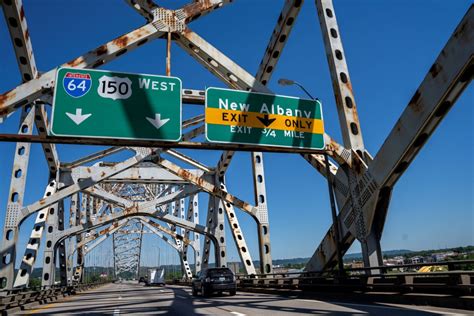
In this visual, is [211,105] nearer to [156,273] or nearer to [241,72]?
[241,72]

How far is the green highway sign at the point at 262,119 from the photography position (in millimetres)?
12406

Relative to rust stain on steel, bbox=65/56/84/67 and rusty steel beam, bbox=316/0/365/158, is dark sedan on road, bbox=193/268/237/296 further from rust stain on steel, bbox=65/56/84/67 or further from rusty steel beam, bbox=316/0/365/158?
rust stain on steel, bbox=65/56/84/67

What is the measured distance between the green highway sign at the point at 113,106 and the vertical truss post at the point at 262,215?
13.0 meters

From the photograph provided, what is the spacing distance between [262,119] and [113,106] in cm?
472

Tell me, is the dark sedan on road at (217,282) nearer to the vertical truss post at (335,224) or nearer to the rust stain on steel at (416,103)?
the vertical truss post at (335,224)

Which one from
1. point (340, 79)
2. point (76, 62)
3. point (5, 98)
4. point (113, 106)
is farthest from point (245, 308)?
point (5, 98)

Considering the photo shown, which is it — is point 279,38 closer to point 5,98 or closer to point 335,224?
point 335,224

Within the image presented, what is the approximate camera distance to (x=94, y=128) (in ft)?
35.3

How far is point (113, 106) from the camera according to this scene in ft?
36.3

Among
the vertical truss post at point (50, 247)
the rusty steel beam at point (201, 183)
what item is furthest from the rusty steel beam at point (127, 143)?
the vertical truss post at point (50, 247)

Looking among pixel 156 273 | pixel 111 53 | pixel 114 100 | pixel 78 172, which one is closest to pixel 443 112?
pixel 114 100

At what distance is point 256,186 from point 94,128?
48.4 feet

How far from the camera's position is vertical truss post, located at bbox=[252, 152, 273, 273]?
76.2 feet

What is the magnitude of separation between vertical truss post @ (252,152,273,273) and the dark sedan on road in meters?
2.55
